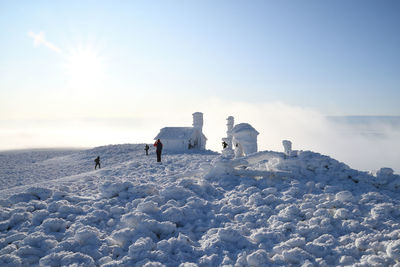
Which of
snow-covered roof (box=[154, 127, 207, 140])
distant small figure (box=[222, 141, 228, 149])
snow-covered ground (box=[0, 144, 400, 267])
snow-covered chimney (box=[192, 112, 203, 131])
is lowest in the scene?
snow-covered ground (box=[0, 144, 400, 267])

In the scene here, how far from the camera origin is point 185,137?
31562mm

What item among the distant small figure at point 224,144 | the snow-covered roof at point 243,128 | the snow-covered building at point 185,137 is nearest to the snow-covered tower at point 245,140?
the snow-covered roof at point 243,128

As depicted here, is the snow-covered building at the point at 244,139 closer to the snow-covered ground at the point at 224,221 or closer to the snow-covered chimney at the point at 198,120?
the snow-covered chimney at the point at 198,120

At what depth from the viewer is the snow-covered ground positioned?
5.76 meters

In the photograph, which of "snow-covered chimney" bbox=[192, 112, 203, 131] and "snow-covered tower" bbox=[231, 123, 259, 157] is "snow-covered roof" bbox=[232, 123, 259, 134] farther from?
"snow-covered chimney" bbox=[192, 112, 203, 131]

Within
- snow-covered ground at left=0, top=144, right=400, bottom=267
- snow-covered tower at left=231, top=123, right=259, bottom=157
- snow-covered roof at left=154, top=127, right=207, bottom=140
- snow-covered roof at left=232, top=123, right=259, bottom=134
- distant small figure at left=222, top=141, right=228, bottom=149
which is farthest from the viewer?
snow-covered roof at left=154, top=127, right=207, bottom=140

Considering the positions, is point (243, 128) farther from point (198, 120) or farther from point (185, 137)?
point (198, 120)

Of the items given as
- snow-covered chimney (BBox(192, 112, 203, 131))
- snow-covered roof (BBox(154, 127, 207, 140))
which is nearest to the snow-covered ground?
snow-covered roof (BBox(154, 127, 207, 140))

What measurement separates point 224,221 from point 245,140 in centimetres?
1656

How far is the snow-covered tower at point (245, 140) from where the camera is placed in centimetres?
2348

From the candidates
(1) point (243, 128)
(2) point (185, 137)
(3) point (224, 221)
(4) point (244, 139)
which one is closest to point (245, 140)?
(4) point (244, 139)

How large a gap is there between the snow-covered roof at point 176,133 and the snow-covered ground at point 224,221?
21.0 meters

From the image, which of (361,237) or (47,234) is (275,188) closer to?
(361,237)

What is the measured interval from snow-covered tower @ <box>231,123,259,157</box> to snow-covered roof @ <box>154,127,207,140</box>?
346 inches
